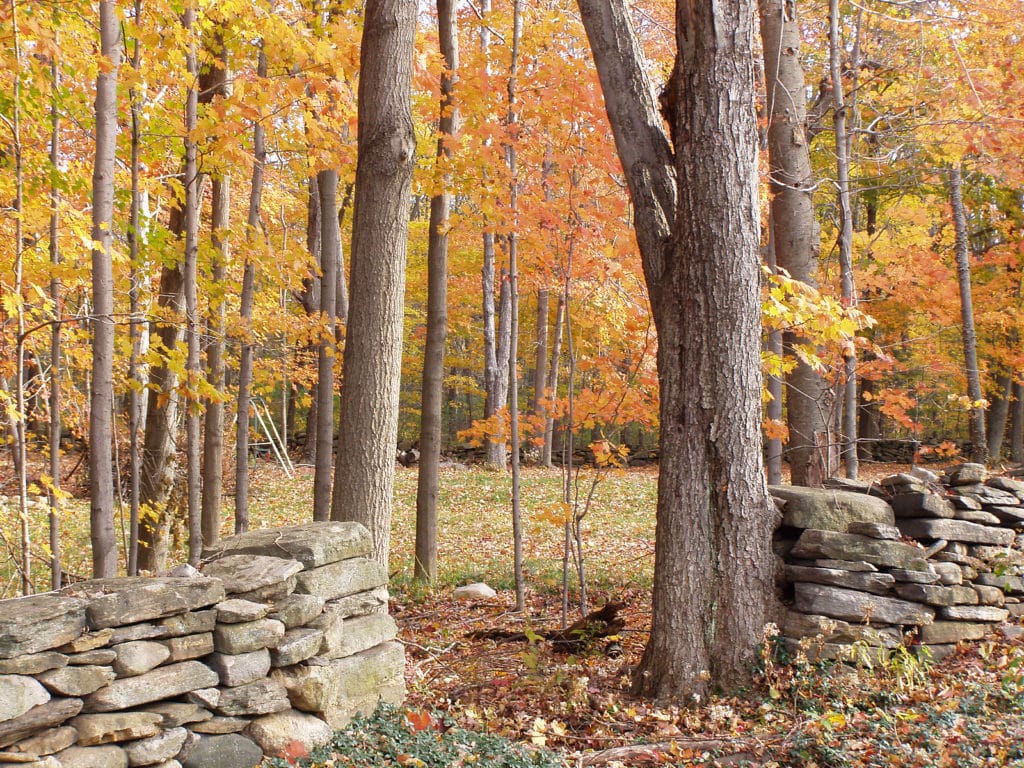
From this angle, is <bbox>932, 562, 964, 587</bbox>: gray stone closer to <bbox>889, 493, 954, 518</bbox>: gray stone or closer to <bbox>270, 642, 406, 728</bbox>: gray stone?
<bbox>889, 493, 954, 518</bbox>: gray stone

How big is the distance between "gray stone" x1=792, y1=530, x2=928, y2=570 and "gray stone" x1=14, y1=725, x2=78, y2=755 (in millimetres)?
3871

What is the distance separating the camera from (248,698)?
327 centimetres

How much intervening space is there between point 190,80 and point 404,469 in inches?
498

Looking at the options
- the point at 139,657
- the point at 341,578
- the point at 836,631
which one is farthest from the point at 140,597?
the point at 836,631

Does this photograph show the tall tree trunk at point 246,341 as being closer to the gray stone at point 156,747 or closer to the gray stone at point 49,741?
the gray stone at point 156,747

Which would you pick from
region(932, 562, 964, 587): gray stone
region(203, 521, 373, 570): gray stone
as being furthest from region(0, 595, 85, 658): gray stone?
region(932, 562, 964, 587): gray stone

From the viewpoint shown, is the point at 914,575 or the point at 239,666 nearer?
the point at 239,666

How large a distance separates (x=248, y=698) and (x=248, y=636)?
26cm

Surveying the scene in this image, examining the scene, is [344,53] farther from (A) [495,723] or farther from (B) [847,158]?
(A) [495,723]

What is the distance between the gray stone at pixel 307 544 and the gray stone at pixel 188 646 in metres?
0.68

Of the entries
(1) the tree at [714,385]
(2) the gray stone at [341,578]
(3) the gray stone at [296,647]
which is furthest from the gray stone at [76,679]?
(1) the tree at [714,385]

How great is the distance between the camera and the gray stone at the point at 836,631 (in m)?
4.41

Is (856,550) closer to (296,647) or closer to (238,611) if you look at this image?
(296,647)

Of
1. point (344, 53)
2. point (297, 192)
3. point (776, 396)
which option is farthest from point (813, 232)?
point (297, 192)
